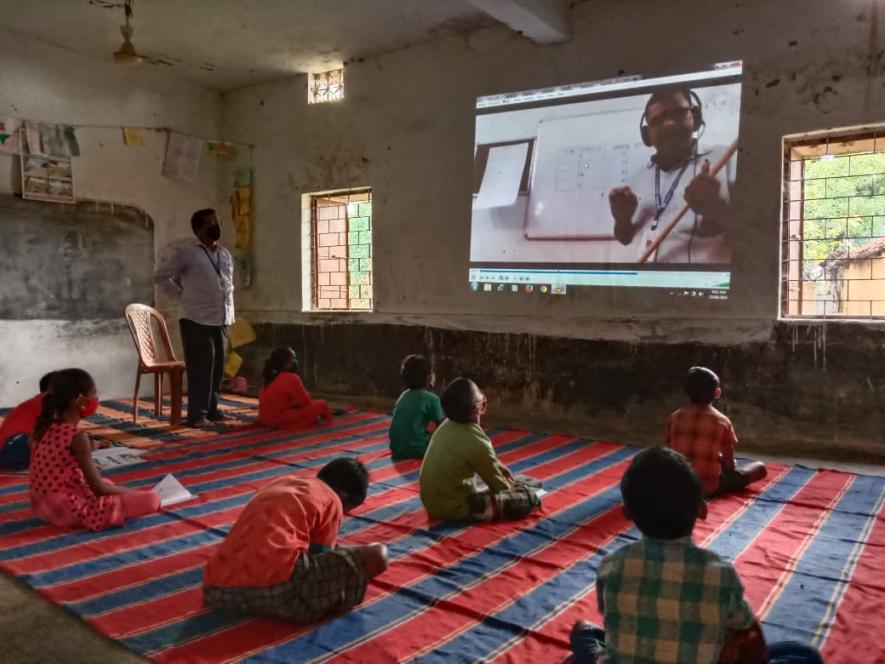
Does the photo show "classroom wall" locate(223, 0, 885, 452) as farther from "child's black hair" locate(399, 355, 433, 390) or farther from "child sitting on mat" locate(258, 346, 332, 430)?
"child's black hair" locate(399, 355, 433, 390)

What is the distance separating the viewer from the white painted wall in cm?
412

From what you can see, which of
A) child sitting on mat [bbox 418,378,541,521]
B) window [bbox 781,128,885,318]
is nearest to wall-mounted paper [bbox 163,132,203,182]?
child sitting on mat [bbox 418,378,541,521]

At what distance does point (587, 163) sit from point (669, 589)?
13.3ft

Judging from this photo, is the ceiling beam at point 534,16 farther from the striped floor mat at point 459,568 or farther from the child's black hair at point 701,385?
the striped floor mat at point 459,568

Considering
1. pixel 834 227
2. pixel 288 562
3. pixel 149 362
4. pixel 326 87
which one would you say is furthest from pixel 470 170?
pixel 288 562

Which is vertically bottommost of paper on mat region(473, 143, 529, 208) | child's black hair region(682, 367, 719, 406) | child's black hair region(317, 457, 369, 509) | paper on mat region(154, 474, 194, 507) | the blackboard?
paper on mat region(154, 474, 194, 507)

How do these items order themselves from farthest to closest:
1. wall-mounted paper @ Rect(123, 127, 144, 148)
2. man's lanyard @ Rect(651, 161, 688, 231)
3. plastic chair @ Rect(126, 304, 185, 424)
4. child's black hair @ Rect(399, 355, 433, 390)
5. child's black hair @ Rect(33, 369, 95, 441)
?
wall-mounted paper @ Rect(123, 127, 144, 148) → plastic chair @ Rect(126, 304, 185, 424) → man's lanyard @ Rect(651, 161, 688, 231) → child's black hair @ Rect(399, 355, 433, 390) → child's black hair @ Rect(33, 369, 95, 441)

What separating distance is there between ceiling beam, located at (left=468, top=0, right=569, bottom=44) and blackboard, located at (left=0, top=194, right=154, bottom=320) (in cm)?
385

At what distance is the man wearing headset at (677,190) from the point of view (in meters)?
4.39

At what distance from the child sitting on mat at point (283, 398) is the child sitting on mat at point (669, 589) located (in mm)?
3643

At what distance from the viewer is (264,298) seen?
6879 millimetres

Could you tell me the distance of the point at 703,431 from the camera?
2842 mm

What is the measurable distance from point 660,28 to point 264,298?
4.35 m

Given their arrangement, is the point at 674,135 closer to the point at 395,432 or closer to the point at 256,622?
the point at 395,432
